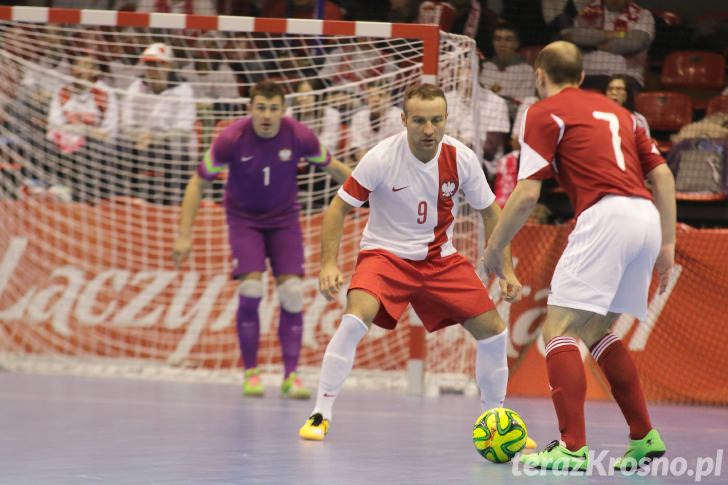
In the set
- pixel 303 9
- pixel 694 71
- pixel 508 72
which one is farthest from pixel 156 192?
pixel 694 71

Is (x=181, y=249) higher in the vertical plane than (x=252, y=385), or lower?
higher

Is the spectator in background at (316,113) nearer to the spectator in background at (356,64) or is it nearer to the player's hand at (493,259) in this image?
the spectator in background at (356,64)

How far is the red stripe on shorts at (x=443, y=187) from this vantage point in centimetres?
619

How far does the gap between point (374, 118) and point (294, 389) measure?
2.69 metres

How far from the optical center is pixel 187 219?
8.45 m

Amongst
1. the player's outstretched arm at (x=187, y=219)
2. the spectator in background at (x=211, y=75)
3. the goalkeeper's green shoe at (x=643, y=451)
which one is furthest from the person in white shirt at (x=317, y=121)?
the goalkeeper's green shoe at (x=643, y=451)

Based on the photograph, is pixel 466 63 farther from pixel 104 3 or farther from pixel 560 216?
pixel 104 3

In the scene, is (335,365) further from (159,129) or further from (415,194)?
(159,129)

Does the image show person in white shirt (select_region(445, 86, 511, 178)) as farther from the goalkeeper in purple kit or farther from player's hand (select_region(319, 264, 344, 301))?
player's hand (select_region(319, 264, 344, 301))

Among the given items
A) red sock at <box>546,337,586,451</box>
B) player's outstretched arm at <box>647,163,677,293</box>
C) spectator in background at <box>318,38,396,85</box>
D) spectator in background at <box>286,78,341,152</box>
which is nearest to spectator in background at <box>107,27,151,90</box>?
spectator in background at <box>286,78,341,152</box>

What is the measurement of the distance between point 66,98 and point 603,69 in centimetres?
518

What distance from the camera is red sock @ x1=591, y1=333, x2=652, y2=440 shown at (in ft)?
17.1

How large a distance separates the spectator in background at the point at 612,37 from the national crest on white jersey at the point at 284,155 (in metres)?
4.47

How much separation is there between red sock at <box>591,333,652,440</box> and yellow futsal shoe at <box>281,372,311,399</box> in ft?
11.9
